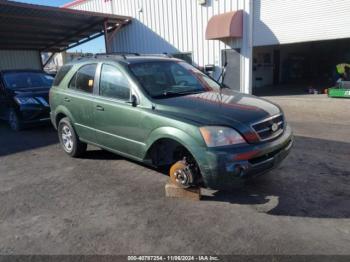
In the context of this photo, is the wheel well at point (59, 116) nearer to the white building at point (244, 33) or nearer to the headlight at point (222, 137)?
the headlight at point (222, 137)

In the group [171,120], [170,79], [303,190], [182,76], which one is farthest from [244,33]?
[171,120]

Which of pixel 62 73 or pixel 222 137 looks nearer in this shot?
pixel 222 137

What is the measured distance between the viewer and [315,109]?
9438 mm

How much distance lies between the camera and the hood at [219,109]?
11.4 ft

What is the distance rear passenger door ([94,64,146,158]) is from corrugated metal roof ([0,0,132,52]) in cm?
960

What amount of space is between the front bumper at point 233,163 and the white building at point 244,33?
28.6ft

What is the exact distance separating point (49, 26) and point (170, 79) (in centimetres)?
1416

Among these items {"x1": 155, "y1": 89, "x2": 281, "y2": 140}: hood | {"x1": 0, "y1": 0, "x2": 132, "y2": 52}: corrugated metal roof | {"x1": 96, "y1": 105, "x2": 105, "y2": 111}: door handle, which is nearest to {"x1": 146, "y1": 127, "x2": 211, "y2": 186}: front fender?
{"x1": 155, "y1": 89, "x2": 281, "y2": 140}: hood

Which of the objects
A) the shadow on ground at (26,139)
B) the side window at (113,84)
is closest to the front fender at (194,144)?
the side window at (113,84)

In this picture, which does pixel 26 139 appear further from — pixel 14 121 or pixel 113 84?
pixel 113 84

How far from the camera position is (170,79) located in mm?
4699

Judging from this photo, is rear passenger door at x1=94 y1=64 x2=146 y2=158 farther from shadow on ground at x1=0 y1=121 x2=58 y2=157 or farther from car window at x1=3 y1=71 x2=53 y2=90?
car window at x1=3 y1=71 x2=53 y2=90

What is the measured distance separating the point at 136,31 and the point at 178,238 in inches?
592

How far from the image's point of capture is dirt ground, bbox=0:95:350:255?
3066mm
